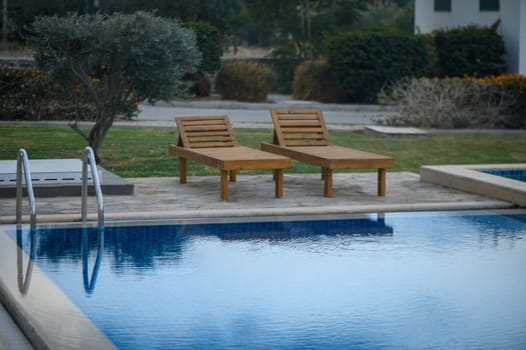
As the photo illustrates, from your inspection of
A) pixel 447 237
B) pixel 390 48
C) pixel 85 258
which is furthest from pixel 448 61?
pixel 85 258

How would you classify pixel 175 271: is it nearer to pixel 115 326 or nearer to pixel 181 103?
pixel 115 326

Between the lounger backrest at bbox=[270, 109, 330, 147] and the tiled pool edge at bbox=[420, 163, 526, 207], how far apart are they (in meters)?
1.45

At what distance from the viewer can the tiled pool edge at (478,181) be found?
11688 millimetres

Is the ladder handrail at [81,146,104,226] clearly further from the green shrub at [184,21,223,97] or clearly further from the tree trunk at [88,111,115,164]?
the green shrub at [184,21,223,97]

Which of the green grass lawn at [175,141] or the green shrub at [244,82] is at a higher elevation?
the green shrub at [244,82]

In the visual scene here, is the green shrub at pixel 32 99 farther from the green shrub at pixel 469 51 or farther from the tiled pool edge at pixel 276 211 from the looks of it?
the green shrub at pixel 469 51

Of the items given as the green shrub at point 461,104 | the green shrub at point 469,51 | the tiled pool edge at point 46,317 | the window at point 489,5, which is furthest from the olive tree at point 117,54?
the window at point 489,5

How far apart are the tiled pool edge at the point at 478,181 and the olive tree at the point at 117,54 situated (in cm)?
394

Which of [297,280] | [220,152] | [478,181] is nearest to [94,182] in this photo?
[297,280]

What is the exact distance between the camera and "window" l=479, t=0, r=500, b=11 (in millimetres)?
33906

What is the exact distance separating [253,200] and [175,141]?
22.3 feet

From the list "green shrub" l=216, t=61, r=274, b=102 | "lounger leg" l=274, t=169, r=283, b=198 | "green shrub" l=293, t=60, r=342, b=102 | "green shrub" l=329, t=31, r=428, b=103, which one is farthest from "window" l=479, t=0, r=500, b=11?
"lounger leg" l=274, t=169, r=283, b=198

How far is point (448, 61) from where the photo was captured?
1238 inches

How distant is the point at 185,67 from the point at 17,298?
26.6 feet
